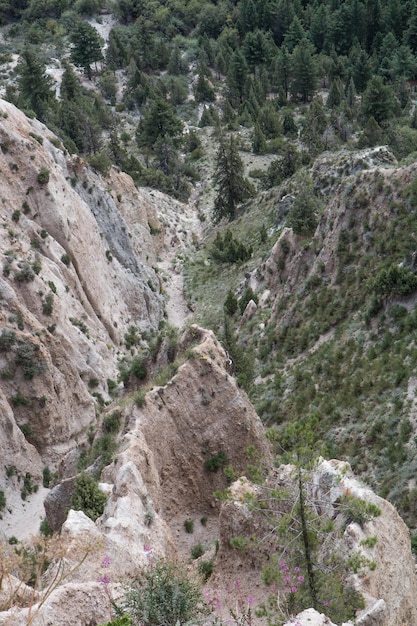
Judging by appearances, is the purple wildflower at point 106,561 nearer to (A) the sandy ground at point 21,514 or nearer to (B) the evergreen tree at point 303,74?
(A) the sandy ground at point 21,514

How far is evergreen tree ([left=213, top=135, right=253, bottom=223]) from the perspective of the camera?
71.8 m

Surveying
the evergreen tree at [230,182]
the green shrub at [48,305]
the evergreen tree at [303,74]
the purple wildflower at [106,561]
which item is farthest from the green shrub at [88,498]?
the evergreen tree at [303,74]

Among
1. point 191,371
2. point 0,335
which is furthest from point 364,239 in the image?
point 0,335

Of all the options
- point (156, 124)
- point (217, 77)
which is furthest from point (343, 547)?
point (217, 77)

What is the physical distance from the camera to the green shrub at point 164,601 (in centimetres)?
1298

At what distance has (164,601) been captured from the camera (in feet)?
43.9

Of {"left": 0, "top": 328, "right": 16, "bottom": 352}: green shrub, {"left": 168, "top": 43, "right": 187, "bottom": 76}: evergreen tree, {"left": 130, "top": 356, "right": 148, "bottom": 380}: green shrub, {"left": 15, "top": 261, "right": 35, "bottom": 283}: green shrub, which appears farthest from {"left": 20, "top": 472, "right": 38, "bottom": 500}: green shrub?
{"left": 168, "top": 43, "right": 187, "bottom": 76}: evergreen tree

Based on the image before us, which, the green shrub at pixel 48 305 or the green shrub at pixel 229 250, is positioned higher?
the green shrub at pixel 229 250

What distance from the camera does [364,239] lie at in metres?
37.7

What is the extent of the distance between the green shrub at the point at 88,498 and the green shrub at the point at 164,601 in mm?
6487

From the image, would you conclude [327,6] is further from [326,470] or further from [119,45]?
[326,470]

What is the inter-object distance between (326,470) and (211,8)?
138 m

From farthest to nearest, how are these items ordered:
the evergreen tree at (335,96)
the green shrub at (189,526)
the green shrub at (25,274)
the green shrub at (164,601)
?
the evergreen tree at (335,96)
the green shrub at (25,274)
the green shrub at (189,526)
the green shrub at (164,601)

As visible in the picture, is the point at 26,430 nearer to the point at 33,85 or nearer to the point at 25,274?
the point at 25,274
